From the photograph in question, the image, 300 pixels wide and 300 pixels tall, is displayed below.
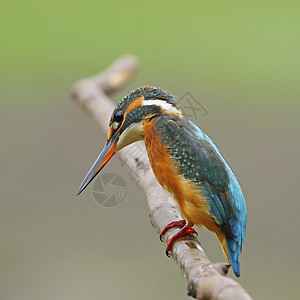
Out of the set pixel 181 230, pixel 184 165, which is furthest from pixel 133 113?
pixel 181 230

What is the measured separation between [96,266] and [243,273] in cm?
70

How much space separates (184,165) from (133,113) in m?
0.20

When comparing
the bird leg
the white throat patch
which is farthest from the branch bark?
the white throat patch

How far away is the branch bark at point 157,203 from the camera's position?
0.97m

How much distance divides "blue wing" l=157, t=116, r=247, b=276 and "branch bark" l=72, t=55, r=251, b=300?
4.4 inches

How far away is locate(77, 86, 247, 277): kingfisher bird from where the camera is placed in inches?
56.9

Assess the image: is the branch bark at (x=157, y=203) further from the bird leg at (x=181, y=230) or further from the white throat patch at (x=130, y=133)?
the white throat patch at (x=130, y=133)

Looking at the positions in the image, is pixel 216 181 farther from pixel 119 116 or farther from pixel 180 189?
pixel 119 116

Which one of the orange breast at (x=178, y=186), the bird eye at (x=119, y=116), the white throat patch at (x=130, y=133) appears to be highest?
the bird eye at (x=119, y=116)

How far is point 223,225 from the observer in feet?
4.77

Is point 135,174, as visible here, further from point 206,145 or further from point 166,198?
point 206,145

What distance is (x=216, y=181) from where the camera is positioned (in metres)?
1.45

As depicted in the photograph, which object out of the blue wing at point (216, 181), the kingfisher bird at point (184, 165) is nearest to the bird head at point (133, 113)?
the kingfisher bird at point (184, 165)

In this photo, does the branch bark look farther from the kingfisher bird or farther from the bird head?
the bird head
